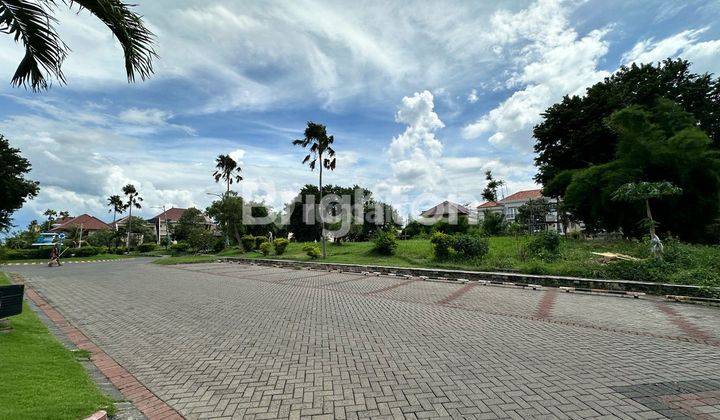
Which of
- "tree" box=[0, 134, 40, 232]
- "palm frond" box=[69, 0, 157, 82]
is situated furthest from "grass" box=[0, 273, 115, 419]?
"tree" box=[0, 134, 40, 232]

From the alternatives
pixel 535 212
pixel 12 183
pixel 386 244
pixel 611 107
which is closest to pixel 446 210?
pixel 535 212

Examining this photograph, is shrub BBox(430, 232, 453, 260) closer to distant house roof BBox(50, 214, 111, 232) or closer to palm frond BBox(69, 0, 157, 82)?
palm frond BBox(69, 0, 157, 82)

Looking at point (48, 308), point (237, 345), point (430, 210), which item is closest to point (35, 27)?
point (237, 345)

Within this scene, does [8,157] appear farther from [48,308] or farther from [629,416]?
[629,416]

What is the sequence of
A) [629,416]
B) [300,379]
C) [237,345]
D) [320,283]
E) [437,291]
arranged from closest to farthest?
1. [629,416]
2. [300,379]
3. [237,345]
4. [437,291]
5. [320,283]

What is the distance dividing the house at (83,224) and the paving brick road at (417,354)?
74.2 m

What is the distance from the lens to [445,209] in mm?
52625

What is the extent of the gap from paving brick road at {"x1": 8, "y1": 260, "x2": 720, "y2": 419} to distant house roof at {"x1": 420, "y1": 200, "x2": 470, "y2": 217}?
41.0m

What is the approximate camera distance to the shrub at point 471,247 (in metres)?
15.9

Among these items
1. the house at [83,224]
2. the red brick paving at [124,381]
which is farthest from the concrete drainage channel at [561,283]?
the house at [83,224]

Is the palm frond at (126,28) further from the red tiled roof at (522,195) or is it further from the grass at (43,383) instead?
the red tiled roof at (522,195)

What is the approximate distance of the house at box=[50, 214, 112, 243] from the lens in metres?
66.0

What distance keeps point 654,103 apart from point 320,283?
27.4 metres

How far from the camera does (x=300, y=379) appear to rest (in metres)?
4.35
